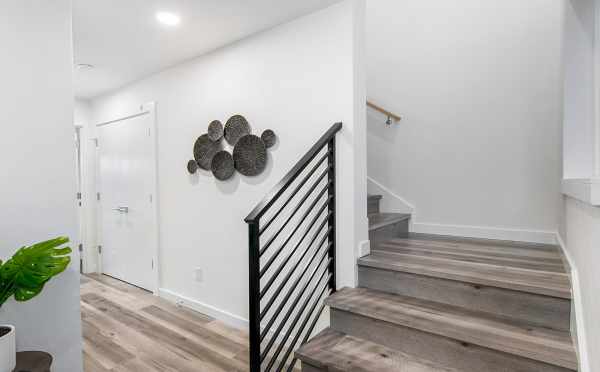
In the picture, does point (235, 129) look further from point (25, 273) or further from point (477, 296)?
point (477, 296)

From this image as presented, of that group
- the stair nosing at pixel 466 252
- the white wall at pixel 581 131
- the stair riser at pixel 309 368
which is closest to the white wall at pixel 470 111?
the stair nosing at pixel 466 252

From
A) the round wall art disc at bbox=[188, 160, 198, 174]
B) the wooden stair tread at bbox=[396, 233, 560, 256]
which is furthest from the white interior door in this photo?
the wooden stair tread at bbox=[396, 233, 560, 256]

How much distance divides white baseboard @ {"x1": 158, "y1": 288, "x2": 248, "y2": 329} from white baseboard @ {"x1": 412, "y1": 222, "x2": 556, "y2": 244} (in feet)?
5.86

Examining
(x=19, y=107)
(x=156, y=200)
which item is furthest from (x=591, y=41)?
(x=156, y=200)

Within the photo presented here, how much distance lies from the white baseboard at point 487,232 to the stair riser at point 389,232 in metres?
0.16

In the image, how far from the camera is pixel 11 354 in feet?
4.00

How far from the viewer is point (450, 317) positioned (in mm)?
1703

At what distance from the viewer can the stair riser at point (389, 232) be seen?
103 inches

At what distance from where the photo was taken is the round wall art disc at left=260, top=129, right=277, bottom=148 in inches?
99.6

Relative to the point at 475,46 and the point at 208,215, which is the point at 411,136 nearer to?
the point at 475,46

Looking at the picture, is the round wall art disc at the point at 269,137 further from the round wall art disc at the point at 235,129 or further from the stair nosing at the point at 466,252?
the stair nosing at the point at 466,252

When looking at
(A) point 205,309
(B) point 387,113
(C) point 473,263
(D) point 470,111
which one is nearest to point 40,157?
(A) point 205,309

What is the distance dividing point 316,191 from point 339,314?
797 mm

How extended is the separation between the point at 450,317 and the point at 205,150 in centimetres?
230
